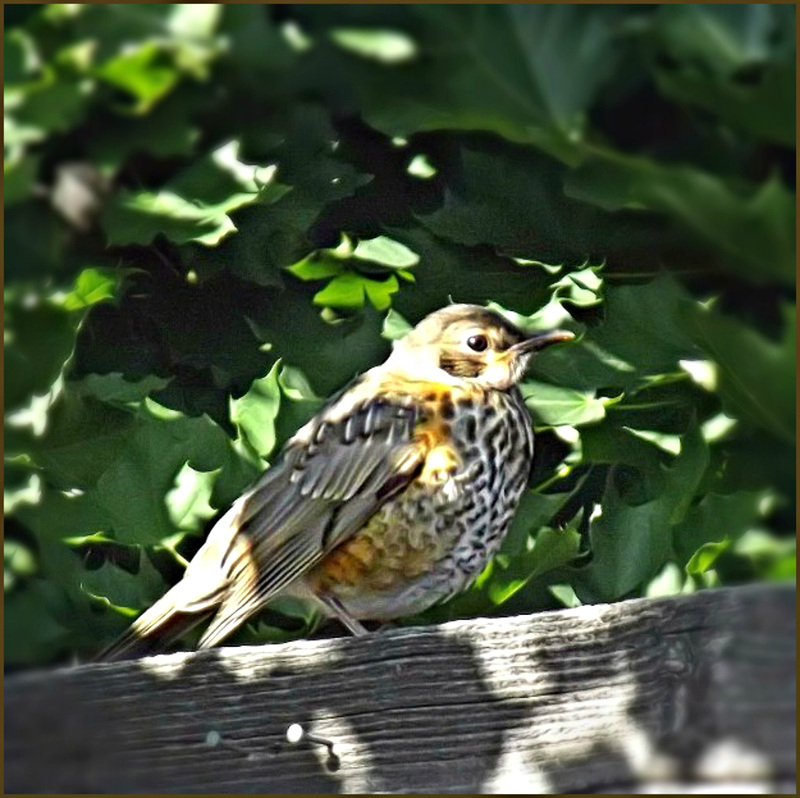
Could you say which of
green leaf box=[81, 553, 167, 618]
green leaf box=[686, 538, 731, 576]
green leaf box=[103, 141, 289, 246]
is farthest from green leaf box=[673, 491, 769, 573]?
green leaf box=[81, 553, 167, 618]

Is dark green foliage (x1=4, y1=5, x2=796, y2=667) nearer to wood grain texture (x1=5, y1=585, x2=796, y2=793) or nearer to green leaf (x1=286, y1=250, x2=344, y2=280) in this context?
green leaf (x1=286, y1=250, x2=344, y2=280)

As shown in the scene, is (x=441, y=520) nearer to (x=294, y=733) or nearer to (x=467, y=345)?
(x=467, y=345)

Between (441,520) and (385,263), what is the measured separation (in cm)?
48

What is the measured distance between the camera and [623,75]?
1.65m

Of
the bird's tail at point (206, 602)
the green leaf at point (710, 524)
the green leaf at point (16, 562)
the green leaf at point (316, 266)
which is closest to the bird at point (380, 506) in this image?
the bird's tail at point (206, 602)

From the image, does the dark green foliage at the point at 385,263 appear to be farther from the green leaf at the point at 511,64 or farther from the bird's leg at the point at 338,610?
the bird's leg at the point at 338,610

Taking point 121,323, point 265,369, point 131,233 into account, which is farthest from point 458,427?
point 131,233

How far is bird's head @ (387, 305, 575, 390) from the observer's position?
118 inches

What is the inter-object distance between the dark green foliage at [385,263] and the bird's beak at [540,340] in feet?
0.14

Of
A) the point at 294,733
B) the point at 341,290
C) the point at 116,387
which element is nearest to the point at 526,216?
the point at 341,290

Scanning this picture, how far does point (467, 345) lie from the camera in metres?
3.02

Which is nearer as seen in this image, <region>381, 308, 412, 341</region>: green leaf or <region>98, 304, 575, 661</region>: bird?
<region>98, 304, 575, 661</region>: bird

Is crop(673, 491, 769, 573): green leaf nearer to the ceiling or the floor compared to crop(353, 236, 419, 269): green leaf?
nearer to the floor

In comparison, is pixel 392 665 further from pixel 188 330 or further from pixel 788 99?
pixel 788 99
